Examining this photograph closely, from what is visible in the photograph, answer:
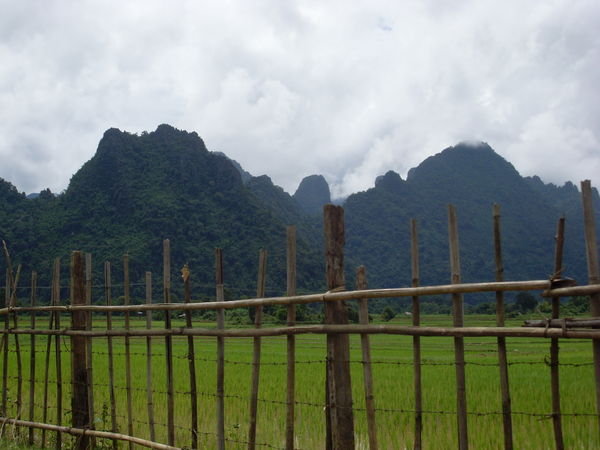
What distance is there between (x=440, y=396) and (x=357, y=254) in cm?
6795

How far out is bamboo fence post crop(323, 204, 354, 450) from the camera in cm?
353

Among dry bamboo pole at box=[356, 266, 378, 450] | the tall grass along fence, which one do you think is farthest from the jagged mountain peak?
dry bamboo pole at box=[356, 266, 378, 450]

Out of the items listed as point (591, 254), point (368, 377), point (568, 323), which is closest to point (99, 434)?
point (368, 377)

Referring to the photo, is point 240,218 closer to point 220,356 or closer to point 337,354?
point 220,356

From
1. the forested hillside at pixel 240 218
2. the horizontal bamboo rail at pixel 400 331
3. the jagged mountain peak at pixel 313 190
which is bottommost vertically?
the horizontal bamboo rail at pixel 400 331

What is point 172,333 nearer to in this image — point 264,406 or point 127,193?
point 264,406

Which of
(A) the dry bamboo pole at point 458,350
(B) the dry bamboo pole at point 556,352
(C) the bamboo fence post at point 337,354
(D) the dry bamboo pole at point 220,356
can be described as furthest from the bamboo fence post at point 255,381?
(B) the dry bamboo pole at point 556,352

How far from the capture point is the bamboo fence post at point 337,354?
353cm

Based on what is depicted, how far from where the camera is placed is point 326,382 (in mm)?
3559

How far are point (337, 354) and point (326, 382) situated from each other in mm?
184

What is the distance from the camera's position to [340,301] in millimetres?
3623

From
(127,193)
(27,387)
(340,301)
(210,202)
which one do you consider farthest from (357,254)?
(340,301)

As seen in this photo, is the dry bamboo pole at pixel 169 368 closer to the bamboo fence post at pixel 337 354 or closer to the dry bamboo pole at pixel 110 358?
the dry bamboo pole at pixel 110 358

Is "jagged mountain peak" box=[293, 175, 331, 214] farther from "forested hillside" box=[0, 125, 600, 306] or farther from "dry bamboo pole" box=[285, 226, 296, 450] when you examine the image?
"dry bamboo pole" box=[285, 226, 296, 450]
